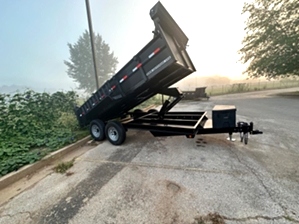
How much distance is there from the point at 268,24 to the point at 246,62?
394 cm

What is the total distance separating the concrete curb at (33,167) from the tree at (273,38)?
60.1 ft

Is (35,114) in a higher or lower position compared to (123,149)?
higher

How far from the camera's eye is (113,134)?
14.5 ft

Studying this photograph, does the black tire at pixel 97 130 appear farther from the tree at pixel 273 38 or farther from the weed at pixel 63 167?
the tree at pixel 273 38

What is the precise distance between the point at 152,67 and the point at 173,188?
2.33 metres

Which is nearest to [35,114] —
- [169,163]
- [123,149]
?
[123,149]

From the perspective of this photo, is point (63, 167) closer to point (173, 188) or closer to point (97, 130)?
point (97, 130)

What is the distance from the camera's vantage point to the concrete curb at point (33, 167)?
9.46 ft

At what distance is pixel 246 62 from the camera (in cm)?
1775

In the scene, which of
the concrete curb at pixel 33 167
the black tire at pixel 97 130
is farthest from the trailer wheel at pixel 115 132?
the concrete curb at pixel 33 167

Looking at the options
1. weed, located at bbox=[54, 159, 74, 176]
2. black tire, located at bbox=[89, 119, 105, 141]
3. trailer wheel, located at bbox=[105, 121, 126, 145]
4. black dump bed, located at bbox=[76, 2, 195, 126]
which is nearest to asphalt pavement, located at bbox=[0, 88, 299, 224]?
weed, located at bbox=[54, 159, 74, 176]

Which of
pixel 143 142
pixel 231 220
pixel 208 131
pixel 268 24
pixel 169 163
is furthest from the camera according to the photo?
pixel 268 24

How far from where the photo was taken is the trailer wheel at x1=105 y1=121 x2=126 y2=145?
14.0ft

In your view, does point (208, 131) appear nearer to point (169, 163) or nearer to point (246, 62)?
point (169, 163)
